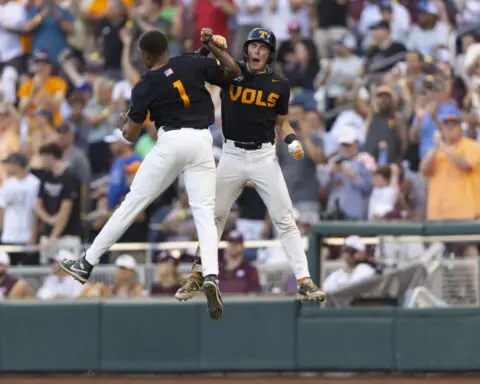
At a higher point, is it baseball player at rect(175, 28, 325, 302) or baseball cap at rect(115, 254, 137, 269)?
baseball player at rect(175, 28, 325, 302)

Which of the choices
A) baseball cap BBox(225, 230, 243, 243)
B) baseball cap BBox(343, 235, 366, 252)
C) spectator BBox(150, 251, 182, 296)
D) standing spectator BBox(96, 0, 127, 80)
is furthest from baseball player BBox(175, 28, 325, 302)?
standing spectator BBox(96, 0, 127, 80)

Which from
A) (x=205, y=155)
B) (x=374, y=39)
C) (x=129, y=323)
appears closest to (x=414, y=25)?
(x=374, y=39)

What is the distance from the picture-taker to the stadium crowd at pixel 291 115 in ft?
52.8

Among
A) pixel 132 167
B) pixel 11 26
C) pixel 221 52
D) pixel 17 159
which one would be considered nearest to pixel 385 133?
pixel 132 167

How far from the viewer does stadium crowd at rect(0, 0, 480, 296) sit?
16094 mm

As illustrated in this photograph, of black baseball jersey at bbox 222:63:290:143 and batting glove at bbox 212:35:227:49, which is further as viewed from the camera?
black baseball jersey at bbox 222:63:290:143

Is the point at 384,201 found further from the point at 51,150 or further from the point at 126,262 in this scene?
the point at 51,150

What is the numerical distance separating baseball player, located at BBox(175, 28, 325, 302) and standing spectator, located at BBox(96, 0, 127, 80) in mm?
8262

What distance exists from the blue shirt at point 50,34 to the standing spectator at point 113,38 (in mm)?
628

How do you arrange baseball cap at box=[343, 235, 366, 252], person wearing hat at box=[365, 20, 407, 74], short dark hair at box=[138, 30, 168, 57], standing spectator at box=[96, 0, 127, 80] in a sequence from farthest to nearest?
standing spectator at box=[96, 0, 127, 80] < person wearing hat at box=[365, 20, 407, 74] < baseball cap at box=[343, 235, 366, 252] < short dark hair at box=[138, 30, 168, 57]

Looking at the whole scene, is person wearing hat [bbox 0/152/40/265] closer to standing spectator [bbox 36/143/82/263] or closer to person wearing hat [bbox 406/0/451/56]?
standing spectator [bbox 36/143/82/263]

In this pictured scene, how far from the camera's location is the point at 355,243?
47.7 ft

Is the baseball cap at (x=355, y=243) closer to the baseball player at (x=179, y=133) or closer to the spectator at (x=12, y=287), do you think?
the baseball player at (x=179, y=133)

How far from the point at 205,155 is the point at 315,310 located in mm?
3510
